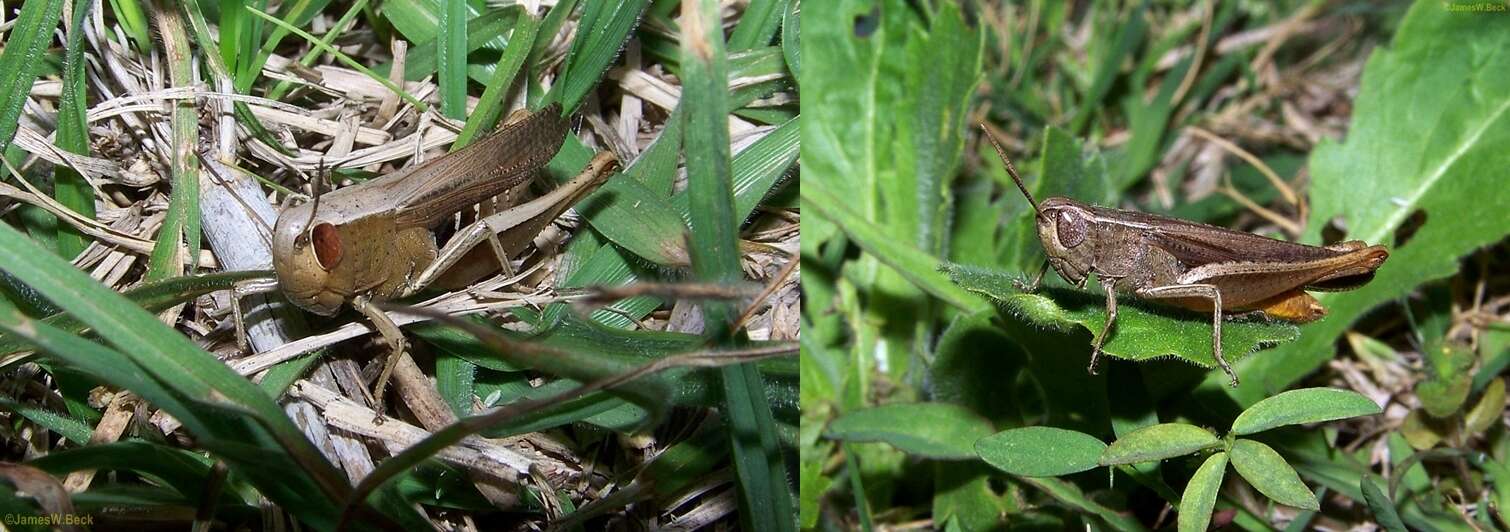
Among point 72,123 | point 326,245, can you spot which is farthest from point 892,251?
point 72,123

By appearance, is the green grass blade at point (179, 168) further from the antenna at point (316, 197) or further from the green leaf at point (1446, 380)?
the green leaf at point (1446, 380)

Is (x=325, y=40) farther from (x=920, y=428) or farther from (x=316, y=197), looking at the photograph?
(x=920, y=428)

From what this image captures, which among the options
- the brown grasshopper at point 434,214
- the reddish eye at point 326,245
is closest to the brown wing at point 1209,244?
the brown grasshopper at point 434,214

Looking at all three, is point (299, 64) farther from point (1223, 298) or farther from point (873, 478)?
point (1223, 298)

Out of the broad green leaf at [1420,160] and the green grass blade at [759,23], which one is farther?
the broad green leaf at [1420,160]

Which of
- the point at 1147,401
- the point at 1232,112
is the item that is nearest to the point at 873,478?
the point at 1147,401

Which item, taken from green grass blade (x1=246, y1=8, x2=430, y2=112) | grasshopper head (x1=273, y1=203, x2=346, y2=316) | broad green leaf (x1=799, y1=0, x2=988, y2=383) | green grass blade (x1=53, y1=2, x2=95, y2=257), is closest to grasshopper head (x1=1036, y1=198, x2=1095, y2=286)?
broad green leaf (x1=799, y1=0, x2=988, y2=383)

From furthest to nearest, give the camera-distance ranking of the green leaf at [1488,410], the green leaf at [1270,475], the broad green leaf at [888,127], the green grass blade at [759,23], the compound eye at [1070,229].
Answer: the broad green leaf at [888,127]
the green leaf at [1488,410]
the compound eye at [1070,229]
the green grass blade at [759,23]
the green leaf at [1270,475]
